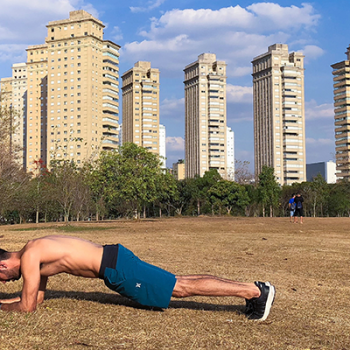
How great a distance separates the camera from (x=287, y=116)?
140625 millimetres

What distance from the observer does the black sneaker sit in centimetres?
516

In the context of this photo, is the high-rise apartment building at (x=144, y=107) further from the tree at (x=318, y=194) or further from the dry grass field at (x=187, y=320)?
the dry grass field at (x=187, y=320)

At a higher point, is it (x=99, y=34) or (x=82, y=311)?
(x=99, y=34)

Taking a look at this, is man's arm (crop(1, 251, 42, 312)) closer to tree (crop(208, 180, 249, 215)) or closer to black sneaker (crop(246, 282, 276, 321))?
black sneaker (crop(246, 282, 276, 321))

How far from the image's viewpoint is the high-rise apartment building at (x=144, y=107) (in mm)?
158500

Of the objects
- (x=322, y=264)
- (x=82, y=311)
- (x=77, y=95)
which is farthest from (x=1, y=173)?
(x=77, y=95)

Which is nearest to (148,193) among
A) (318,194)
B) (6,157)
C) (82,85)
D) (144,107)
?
(6,157)

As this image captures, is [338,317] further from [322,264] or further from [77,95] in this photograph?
[77,95]

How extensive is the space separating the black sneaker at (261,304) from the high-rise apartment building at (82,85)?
11852cm

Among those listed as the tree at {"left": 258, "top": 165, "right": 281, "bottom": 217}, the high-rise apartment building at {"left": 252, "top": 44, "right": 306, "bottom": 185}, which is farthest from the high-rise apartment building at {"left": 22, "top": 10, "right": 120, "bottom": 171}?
the tree at {"left": 258, "top": 165, "right": 281, "bottom": 217}

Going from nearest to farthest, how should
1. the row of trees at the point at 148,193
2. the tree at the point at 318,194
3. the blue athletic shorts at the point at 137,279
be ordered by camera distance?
the blue athletic shorts at the point at 137,279 → the row of trees at the point at 148,193 → the tree at the point at 318,194

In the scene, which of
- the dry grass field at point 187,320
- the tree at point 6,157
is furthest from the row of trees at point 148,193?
the dry grass field at point 187,320

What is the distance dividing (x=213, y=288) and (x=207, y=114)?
145m

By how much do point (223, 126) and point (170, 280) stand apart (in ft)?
481
